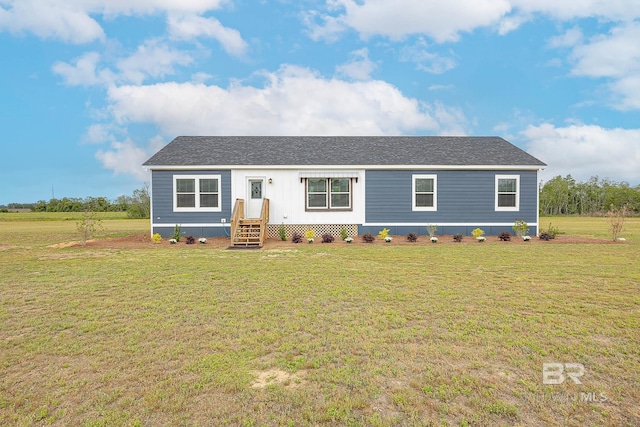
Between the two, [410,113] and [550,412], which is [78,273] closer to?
[550,412]

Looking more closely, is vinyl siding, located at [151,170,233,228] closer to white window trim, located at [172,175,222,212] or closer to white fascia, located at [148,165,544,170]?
white window trim, located at [172,175,222,212]

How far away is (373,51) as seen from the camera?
2031 centimetres

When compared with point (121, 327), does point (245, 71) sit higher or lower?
higher

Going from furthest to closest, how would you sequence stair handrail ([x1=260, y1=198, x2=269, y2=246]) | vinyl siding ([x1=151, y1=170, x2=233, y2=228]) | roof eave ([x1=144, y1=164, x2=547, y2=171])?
vinyl siding ([x1=151, y1=170, x2=233, y2=228]) → roof eave ([x1=144, y1=164, x2=547, y2=171]) → stair handrail ([x1=260, y1=198, x2=269, y2=246])

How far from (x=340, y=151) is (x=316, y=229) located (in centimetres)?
409

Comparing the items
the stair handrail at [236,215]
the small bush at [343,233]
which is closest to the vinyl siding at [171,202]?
the stair handrail at [236,215]

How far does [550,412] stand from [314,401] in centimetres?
173

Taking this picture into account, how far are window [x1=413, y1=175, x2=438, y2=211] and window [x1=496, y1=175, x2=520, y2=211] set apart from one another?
298 cm

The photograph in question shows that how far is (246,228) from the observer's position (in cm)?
1431

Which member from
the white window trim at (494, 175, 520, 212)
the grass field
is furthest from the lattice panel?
the grass field

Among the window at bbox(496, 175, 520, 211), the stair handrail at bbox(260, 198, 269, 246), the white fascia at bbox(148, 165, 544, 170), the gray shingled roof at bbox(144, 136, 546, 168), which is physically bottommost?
the stair handrail at bbox(260, 198, 269, 246)

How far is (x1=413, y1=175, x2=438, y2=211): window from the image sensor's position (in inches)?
626

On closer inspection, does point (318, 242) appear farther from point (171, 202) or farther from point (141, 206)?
point (141, 206)

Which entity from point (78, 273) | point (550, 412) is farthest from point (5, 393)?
point (78, 273)
